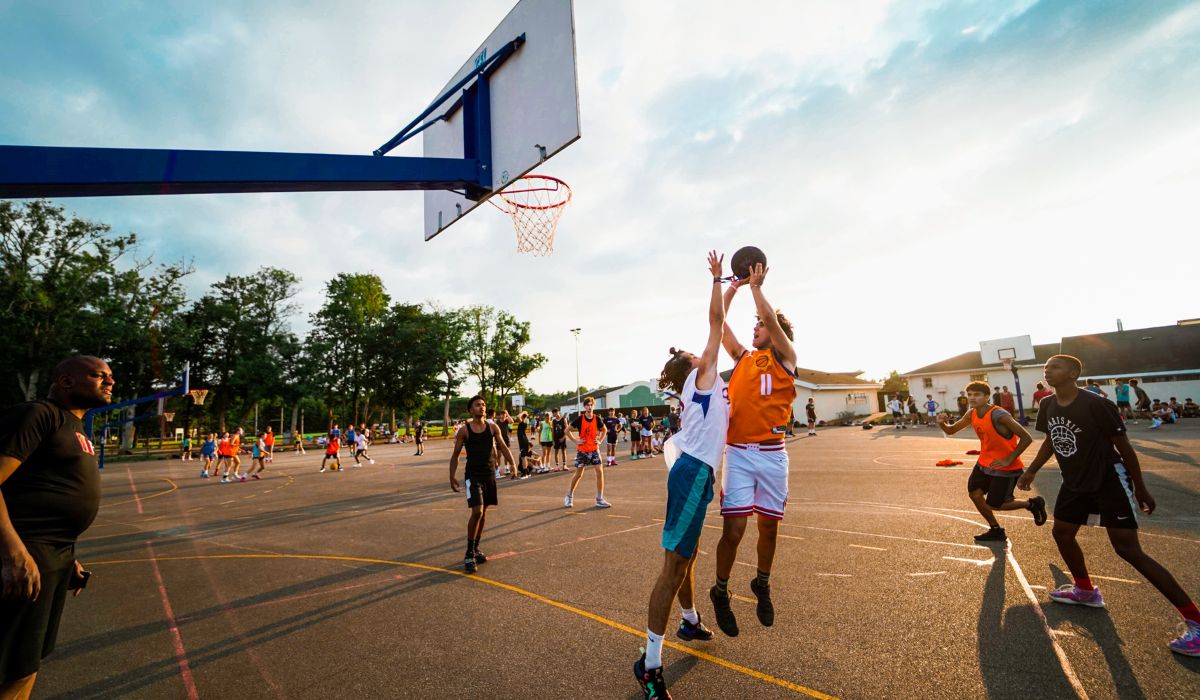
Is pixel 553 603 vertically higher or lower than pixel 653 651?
lower

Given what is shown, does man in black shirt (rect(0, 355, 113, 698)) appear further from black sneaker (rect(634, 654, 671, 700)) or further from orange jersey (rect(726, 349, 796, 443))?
orange jersey (rect(726, 349, 796, 443))

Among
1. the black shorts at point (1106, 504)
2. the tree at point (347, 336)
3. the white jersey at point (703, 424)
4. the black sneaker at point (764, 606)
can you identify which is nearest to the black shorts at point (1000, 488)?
the black shorts at point (1106, 504)

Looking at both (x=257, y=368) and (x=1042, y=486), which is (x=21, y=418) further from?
(x=257, y=368)

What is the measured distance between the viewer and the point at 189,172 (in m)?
5.38

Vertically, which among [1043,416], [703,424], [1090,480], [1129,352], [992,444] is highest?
[1129,352]

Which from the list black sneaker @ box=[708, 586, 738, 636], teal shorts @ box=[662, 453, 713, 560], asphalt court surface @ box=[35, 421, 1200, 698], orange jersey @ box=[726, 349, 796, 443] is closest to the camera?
teal shorts @ box=[662, 453, 713, 560]

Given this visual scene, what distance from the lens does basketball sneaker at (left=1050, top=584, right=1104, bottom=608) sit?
13.7 ft

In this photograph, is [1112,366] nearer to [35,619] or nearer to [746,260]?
[746,260]

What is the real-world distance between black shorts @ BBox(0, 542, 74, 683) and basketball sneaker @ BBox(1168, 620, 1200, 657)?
6610mm

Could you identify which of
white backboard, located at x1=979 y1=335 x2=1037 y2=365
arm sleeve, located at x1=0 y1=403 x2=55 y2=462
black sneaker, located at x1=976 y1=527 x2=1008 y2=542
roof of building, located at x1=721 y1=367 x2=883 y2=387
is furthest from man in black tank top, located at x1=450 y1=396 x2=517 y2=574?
roof of building, located at x1=721 y1=367 x2=883 y2=387

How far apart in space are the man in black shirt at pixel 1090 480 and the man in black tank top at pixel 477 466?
5.66m

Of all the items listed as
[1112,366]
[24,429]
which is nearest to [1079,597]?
[24,429]

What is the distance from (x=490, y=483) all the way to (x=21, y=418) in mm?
4606

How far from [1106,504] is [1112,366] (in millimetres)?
46692
